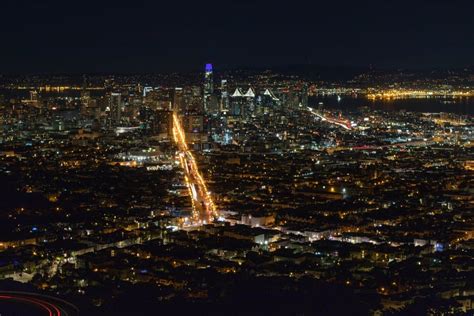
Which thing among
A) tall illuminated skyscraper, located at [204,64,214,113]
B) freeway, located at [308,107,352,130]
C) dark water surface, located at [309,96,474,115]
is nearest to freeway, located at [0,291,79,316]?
freeway, located at [308,107,352,130]

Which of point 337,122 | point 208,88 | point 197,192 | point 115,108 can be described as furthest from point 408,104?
point 197,192

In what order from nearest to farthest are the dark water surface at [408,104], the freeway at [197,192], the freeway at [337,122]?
the freeway at [197,192]
the freeway at [337,122]
the dark water surface at [408,104]

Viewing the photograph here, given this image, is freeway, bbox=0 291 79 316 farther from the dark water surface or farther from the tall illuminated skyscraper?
the dark water surface

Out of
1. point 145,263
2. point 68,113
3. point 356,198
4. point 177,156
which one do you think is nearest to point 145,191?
point 356,198

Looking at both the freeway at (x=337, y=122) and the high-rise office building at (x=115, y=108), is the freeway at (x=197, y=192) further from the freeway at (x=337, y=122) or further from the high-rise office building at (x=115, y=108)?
the high-rise office building at (x=115, y=108)

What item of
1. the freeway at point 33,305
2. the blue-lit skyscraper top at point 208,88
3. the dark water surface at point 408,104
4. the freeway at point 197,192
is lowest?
the freeway at point 197,192

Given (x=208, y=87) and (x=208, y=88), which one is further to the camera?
(x=208, y=87)

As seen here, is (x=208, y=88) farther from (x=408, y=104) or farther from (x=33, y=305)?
(x=33, y=305)

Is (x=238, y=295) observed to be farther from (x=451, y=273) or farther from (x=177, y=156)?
(x=177, y=156)

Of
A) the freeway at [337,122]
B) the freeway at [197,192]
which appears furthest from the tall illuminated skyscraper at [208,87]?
the freeway at [197,192]
